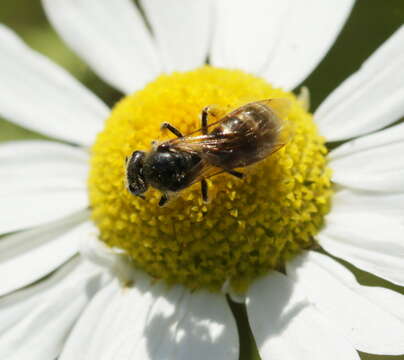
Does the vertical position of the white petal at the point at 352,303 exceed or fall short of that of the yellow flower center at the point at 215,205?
it falls short

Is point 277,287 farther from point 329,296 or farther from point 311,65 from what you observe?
point 311,65

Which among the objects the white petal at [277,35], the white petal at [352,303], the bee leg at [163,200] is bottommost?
the white petal at [352,303]

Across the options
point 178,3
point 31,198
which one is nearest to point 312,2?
point 178,3

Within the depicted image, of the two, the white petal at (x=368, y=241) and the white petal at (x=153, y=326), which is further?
the white petal at (x=153, y=326)

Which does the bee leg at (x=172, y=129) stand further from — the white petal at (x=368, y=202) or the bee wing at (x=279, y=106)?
the white petal at (x=368, y=202)

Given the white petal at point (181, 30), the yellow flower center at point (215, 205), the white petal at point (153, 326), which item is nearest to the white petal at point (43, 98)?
the white petal at point (181, 30)

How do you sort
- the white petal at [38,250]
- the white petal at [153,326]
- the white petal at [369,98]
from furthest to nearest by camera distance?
the white petal at [38,250] → the white petal at [369,98] → the white petal at [153,326]
